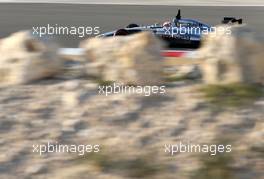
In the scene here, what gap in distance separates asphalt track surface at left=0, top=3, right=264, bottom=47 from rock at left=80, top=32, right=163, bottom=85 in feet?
39.5

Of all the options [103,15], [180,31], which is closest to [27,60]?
[180,31]

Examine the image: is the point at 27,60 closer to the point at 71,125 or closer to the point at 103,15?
the point at 71,125

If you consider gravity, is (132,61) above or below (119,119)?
above

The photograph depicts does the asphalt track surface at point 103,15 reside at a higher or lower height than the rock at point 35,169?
higher

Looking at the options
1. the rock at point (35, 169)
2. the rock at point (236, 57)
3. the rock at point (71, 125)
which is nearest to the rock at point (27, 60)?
the rock at point (71, 125)

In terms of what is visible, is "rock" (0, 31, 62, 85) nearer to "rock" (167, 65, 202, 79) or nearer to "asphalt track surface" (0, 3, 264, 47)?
"rock" (167, 65, 202, 79)

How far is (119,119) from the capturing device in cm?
498

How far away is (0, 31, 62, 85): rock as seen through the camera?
563 centimetres

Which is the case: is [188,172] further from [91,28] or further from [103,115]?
[91,28]

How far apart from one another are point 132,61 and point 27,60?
96 centimetres

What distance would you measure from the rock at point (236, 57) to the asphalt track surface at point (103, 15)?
12.6m

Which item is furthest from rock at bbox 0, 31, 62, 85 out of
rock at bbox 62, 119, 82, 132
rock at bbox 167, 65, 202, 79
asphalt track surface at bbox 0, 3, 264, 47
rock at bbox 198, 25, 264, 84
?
asphalt track surface at bbox 0, 3, 264, 47

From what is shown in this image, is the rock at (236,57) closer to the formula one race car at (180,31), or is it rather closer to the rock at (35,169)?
the rock at (35,169)

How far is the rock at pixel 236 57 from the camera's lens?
17.6 ft
